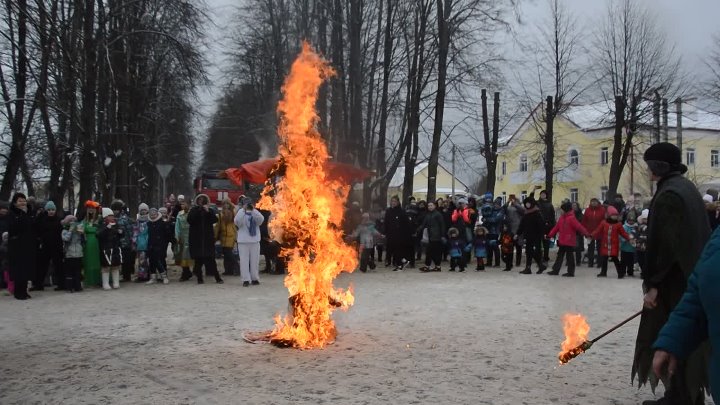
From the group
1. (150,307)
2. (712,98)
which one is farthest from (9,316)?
(712,98)

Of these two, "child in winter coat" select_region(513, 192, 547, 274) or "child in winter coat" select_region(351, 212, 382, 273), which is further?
"child in winter coat" select_region(351, 212, 382, 273)

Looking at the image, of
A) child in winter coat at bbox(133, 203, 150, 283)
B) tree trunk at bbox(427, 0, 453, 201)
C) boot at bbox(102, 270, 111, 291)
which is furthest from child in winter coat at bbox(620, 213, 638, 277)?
boot at bbox(102, 270, 111, 291)

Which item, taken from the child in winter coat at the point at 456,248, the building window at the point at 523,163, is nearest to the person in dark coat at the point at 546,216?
the child in winter coat at the point at 456,248

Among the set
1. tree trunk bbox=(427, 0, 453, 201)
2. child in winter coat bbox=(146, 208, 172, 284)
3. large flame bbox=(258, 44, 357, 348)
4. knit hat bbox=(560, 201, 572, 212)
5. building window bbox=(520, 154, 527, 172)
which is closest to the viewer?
large flame bbox=(258, 44, 357, 348)

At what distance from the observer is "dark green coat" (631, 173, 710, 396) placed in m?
4.39

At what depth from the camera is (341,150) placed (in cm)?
2172

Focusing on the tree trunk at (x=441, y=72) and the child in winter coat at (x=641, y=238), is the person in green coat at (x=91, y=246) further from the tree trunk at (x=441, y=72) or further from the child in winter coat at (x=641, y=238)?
the tree trunk at (x=441, y=72)

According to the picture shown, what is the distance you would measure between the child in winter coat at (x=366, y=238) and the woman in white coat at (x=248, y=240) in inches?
142

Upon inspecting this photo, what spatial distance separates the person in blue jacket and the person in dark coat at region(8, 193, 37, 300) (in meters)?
11.3

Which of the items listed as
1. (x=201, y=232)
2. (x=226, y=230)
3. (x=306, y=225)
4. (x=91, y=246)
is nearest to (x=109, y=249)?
(x=91, y=246)

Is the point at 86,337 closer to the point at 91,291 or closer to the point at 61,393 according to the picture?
the point at 61,393

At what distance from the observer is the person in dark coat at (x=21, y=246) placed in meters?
11.2

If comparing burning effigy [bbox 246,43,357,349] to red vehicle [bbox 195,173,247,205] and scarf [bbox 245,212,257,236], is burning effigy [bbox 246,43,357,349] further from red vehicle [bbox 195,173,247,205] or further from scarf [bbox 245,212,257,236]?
red vehicle [bbox 195,173,247,205]

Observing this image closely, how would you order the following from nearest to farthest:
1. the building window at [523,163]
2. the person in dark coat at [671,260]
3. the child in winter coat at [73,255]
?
the person in dark coat at [671,260], the child in winter coat at [73,255], the building window at [523,163]
